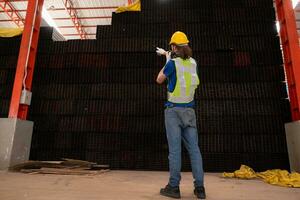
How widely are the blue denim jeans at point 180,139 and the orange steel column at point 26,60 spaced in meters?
4.08

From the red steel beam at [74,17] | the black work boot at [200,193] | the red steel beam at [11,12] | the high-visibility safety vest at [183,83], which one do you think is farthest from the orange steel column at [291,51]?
the red steel beam at [11,12]

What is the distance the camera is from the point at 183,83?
8.84ft

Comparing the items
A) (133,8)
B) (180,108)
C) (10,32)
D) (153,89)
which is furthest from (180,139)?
(10,32)

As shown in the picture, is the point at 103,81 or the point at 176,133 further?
the point at 103,81

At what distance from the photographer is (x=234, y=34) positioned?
6090 millimetres

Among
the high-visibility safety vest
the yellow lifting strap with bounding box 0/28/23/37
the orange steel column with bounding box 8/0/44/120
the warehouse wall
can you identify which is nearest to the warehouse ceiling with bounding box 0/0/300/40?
the yellow lifting strap with bounding box 0/28/23/37

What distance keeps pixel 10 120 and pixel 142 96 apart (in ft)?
9.68

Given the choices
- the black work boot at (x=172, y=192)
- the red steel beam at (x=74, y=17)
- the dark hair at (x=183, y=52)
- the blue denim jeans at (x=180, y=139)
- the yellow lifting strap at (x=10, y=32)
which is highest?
the red steel beam at (x=74, y=17)

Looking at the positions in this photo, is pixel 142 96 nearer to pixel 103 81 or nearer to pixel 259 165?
pixel 103 81

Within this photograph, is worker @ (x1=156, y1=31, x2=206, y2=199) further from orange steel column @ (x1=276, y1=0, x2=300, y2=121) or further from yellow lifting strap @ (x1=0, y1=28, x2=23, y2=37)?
yellow lifting strap @ (x1=0, y1=28, x2=23, y2=37)

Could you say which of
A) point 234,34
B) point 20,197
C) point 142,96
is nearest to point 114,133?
point 142,96

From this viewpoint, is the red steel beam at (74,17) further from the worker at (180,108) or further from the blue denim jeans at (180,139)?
the blue denim jeans at (180,139)

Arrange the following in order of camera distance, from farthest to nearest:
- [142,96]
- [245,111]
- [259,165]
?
[142,96], [245,111], [259,165]

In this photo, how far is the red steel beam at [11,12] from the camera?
1349cm
